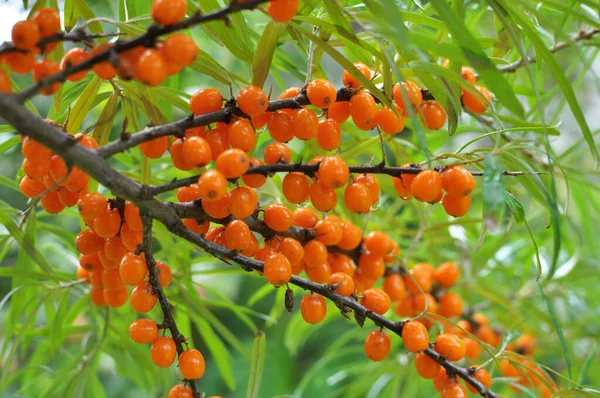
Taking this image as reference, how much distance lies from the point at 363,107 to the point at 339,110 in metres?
0.04

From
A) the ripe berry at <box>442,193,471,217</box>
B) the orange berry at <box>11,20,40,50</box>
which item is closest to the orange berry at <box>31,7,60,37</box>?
the orange berry at <box>11,20,40,50</box>

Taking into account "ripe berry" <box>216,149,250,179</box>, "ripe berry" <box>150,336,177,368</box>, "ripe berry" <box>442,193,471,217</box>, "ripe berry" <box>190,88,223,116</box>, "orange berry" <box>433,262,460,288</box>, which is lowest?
"orange berry" <box>433,262,460,288</box>

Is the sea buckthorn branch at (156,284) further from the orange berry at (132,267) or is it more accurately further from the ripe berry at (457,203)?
the ripe berry at (457,203)

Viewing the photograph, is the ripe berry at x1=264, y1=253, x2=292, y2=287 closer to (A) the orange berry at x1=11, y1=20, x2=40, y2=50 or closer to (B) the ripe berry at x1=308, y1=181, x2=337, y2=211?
(B) the ripe berry at x1=308, y1=181, x2=337, y2=211

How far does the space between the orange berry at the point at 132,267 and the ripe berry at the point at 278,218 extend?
0.11 m

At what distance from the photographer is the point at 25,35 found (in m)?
0.37

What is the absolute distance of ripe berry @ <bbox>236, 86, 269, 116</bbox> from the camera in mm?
436

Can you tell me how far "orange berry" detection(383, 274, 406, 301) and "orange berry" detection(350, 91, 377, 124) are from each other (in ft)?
1.01

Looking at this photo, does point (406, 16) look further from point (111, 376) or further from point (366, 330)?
point (111, 376)

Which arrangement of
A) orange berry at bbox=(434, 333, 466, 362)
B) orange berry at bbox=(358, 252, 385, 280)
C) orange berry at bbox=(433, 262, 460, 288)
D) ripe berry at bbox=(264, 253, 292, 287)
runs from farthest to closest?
orange berry at bbox=(433, 262, 460, 288) → orange berry at bbox=(358, 252, 385, 280) → orange berry at bbox=(434, 333, 466, 362) → ripe berry at bbox=(264, 253, 292, 287)

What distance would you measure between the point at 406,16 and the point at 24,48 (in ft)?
0.99

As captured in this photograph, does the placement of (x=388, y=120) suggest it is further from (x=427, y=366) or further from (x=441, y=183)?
(x=427, y=366)

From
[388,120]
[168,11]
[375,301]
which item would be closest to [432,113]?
[388,120]

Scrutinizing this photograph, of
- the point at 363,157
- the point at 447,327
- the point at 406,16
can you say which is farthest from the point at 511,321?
the point at 406,16
